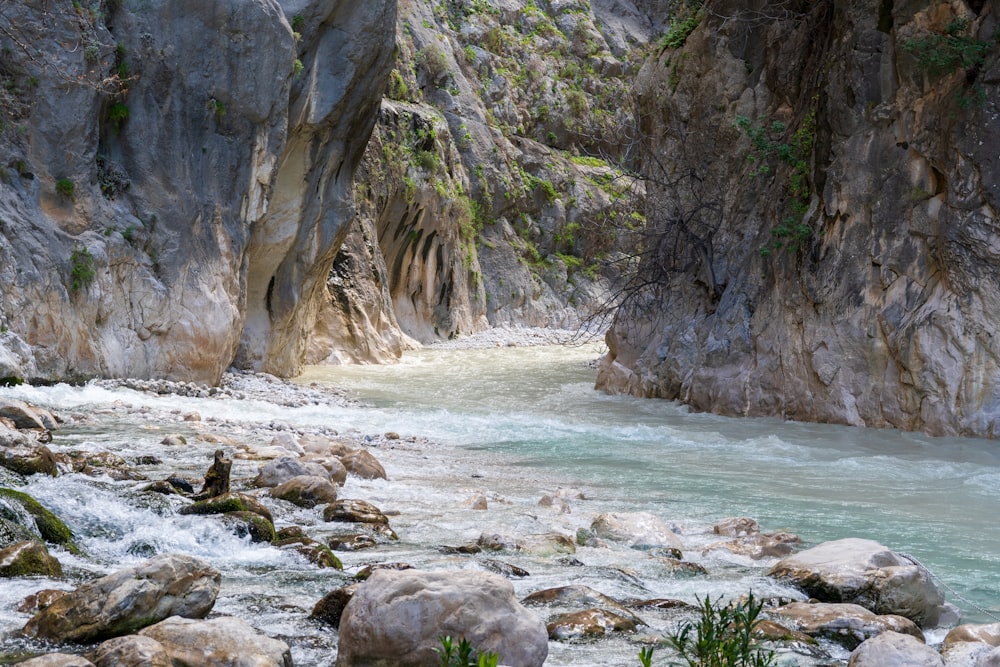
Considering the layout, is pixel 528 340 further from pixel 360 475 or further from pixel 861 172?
pixel 360 475

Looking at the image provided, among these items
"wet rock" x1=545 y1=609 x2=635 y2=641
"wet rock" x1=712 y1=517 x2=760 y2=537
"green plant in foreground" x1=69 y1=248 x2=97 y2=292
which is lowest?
"wet rock" x1=712 y1=517 x2=760 y2=537

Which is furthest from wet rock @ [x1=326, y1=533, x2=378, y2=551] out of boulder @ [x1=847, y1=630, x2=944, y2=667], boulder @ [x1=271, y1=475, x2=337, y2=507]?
boulder @ [x1=847, y1=630, x2=944, y2=667]

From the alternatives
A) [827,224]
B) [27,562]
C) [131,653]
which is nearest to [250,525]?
[27,562]

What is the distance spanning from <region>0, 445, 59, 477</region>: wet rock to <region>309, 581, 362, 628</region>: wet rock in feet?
10.7

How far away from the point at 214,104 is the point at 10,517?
39.3 feet

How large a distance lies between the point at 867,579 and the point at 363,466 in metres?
5.19

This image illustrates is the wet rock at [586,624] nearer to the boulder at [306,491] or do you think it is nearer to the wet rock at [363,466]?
the boulder at [306,491]

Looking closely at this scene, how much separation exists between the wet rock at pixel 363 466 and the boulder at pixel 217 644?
5131 mm

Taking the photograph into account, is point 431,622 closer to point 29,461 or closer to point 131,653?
point 131,653

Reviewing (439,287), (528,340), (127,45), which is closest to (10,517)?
(127,45)

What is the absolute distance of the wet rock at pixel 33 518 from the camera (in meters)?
5.46

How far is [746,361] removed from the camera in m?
15.8

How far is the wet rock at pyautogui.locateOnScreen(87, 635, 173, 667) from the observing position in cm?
362

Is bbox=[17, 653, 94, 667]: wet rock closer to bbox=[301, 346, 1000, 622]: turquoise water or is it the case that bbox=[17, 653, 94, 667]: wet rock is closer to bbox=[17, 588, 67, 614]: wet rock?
bbox=[17, 588, 67, 614]: wet rock
